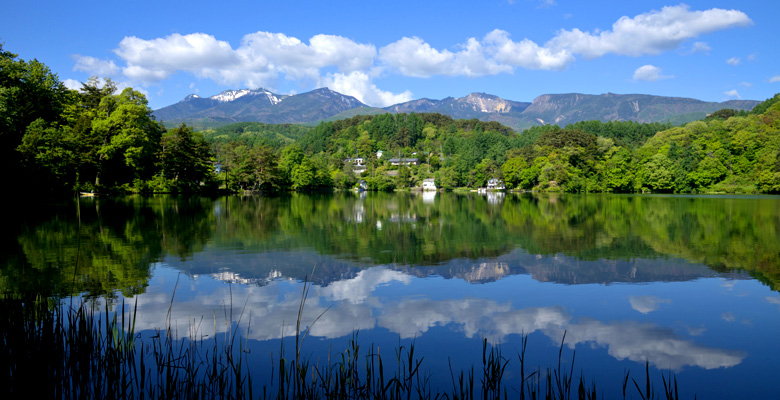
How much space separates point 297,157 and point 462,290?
78176 millimetres

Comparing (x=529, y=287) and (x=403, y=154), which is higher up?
(x=403, y=154)

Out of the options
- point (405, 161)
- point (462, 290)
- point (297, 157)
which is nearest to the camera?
point (462, 290)

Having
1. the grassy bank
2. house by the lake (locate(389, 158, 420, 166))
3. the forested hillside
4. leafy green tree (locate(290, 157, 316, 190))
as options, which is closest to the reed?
the grassy bank

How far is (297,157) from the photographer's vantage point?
84.8 meters

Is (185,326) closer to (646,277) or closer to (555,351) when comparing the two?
(555,351)

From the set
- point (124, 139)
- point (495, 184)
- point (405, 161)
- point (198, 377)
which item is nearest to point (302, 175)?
point (124, 139)

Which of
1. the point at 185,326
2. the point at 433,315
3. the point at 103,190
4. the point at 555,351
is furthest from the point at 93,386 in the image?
the point at 103,190

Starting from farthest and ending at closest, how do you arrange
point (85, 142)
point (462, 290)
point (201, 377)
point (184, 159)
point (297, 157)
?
point (297, 157) → point (184, 159) → point (85, 142) → point (462, 290) → point (201, 377)

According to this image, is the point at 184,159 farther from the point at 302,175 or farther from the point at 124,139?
the point at 302,175

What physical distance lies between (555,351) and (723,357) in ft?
6.85

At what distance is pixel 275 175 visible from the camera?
233 feet

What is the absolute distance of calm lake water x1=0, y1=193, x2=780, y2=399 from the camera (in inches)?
236

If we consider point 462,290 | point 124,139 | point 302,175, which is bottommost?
point 462,290

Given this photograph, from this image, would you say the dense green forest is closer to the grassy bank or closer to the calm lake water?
the calm lake water
